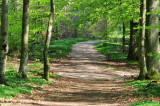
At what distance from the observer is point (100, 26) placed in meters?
54.1

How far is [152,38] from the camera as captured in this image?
10.5 metres

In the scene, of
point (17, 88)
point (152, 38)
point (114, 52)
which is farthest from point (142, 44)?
point (114, 52)

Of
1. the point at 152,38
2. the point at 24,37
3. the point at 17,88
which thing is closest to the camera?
the point at 17,88

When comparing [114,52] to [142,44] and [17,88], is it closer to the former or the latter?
[142,44]

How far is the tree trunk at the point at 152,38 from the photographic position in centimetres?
1038

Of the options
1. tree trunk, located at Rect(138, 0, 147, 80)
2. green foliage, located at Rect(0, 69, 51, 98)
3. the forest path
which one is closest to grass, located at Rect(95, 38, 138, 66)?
the forest path

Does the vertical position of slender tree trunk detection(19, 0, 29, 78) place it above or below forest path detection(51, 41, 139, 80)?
above

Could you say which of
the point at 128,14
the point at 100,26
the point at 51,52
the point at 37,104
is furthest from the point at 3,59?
the point at 100,26

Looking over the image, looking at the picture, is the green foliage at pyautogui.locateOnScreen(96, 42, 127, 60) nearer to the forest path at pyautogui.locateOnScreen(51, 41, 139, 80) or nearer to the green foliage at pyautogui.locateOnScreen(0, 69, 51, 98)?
the forest path at pyautogui.locateOnScreen(51, 41, 139, 80)

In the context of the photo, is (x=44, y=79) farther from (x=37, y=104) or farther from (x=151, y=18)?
(x=151, y=18)

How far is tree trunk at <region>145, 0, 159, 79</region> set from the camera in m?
10.4

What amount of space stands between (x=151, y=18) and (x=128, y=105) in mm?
6055

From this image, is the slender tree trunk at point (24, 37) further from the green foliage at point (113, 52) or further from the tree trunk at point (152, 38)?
the green foliage at point (113, 52)

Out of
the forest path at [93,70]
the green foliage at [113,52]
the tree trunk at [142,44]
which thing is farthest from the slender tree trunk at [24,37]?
the green foliage at [113,52]
